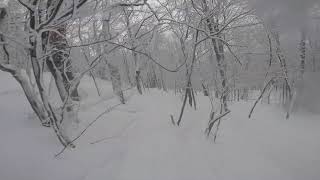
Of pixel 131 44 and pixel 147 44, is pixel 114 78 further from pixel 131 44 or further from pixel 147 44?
pixel 131 44

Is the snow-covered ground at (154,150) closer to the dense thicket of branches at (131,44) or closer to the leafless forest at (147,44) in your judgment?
the leafless forest at (147,44)

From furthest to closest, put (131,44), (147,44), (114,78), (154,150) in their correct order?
(114,78), (147,44), (131,44), (154,150)

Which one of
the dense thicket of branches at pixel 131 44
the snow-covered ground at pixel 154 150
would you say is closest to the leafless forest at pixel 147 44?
the dense thicket of branches at pixel 131 44

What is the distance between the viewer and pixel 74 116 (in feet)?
15.2

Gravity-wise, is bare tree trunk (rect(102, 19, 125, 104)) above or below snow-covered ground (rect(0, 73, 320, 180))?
above

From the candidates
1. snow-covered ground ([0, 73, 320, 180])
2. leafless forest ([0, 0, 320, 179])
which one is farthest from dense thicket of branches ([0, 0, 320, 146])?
snow-covered ground ([0, 73, 320, 180])

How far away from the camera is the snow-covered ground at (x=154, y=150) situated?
3348mm

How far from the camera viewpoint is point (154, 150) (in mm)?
4355

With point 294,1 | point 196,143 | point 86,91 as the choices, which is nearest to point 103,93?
point 86,91

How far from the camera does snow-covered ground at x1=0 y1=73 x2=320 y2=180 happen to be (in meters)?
3.35

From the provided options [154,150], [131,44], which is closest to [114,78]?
[131,44]

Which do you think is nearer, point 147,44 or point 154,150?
point 154,150

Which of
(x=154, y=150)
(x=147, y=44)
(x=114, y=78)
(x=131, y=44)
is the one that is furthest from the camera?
(x=114, y=78)

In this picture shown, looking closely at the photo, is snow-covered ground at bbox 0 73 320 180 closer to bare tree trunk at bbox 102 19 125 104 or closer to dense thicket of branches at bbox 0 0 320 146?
dense thicket of branches at bbox 0 0 320 146
